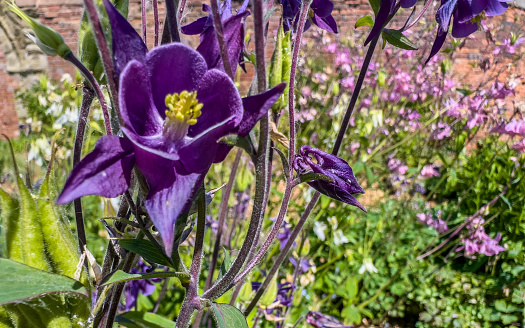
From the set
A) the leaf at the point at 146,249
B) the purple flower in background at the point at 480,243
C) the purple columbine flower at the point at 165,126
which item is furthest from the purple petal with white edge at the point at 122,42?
the purple flower in background at the point at 480,243

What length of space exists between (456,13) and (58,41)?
0.46 metres

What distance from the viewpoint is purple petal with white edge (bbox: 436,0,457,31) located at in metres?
0.50

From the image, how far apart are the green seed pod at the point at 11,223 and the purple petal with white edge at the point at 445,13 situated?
523mm

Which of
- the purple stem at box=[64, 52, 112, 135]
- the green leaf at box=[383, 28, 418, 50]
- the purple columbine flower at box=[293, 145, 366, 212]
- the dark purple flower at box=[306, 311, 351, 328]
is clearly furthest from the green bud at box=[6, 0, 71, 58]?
the dark purple flower at box=[306, 311, 351, 328]

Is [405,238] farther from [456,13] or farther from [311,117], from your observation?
[456,13]

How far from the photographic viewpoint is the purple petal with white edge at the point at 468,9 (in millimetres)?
512

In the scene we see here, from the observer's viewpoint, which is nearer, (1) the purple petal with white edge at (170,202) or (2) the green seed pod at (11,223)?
(1) the purple petal with white edge at (170,202)

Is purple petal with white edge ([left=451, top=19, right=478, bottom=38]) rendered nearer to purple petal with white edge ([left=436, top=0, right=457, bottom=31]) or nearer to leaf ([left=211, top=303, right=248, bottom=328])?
purple petal with white edge ([left=436, top=0, right=457, bottom=31])

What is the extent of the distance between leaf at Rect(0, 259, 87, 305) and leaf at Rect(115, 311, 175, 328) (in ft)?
0.85

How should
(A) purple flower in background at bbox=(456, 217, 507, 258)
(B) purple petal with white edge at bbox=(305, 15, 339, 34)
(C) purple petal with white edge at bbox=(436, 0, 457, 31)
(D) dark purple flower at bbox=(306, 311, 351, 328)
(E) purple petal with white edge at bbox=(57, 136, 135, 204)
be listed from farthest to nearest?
(A) purple flower in background at bbox=(456, 217, 507, 258) → (D) dark purple flower at bbox=(306, 311, 351, 328) → (B) purple petal with white edge at bbox=(305, 15, 339, 34) → (C) purple petal with white edge at bbox=(436, 0, 457, 31) → (E) purple petal with white edge at bbox=(57, 136, 135, 204)

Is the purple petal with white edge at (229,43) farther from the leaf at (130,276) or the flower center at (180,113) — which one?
the leaf at (130,276)

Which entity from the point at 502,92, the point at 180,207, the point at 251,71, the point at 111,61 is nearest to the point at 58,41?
the point at 111,61

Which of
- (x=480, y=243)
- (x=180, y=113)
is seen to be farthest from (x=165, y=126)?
(x=480, y=243)

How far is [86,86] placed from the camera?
47 centimetres
